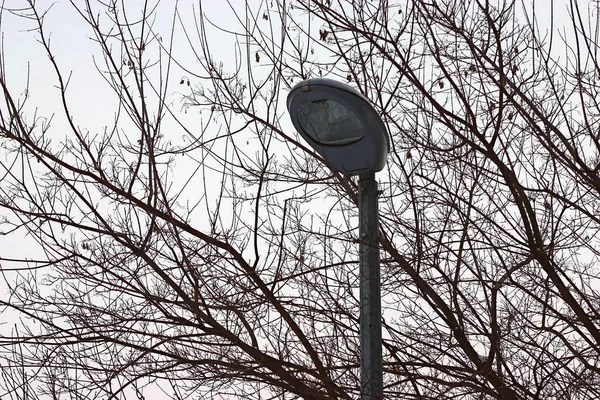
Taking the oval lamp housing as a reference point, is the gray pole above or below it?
below

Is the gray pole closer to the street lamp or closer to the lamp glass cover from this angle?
the street lamp

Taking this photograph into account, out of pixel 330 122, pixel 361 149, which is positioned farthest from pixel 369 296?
pixel 330 122

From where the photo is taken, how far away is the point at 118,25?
160 inches

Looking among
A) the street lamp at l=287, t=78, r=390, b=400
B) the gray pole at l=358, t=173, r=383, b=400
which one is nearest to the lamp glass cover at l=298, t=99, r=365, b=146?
the street lamp at l=287, t=78, r=390, b=400

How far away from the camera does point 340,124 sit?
2.64 metres

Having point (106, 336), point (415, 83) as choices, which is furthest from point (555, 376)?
point (106, 336)

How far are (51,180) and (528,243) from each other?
104 inches

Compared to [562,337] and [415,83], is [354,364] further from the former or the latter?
[415,83]

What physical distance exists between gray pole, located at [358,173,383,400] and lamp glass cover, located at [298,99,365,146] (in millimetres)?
180

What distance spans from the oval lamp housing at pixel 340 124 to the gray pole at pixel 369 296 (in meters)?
0.10

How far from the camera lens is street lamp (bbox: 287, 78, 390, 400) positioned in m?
2.56

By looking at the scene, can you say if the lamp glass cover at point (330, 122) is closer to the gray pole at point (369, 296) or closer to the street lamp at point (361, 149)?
the street lamp at point (361, 149)

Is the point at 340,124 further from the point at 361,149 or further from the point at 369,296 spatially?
the point at 369,296

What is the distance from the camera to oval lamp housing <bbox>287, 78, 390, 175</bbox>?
2.55 m
